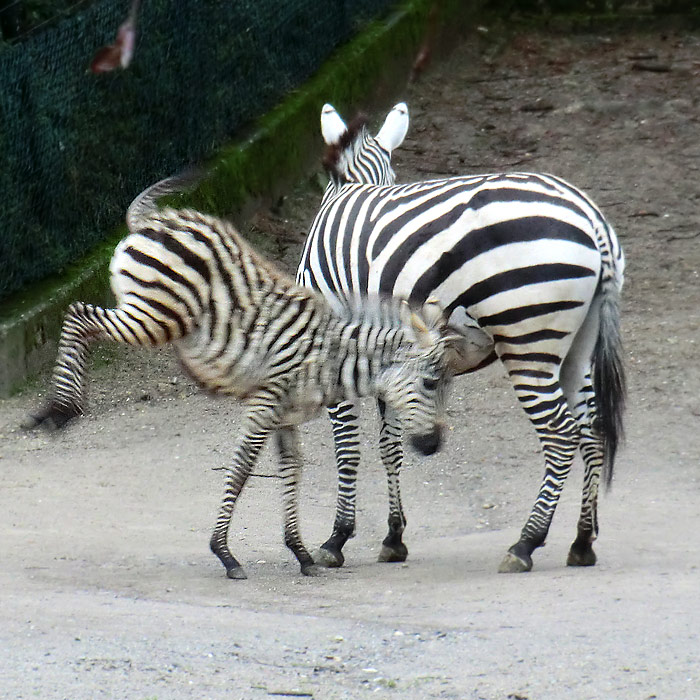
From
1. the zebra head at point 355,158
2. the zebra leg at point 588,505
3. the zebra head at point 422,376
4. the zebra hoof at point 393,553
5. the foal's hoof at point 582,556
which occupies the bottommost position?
the zebra hoof at point 393,553

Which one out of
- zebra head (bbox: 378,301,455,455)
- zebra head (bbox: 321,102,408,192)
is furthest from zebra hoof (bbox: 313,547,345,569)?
zebra head (bbox: 321,102,408,192)

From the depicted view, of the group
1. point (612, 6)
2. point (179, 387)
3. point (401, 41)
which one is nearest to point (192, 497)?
point (179, 387)

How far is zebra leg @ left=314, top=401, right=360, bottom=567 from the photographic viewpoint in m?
6.30

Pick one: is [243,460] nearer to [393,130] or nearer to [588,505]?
[588,505]

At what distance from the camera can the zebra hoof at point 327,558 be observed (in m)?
6.19

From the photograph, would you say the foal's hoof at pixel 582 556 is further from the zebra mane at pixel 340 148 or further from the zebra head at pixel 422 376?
the zebra mane at pixel 340 148

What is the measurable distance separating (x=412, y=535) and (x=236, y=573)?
1439 mm

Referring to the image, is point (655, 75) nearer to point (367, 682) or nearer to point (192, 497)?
point (192, 497)

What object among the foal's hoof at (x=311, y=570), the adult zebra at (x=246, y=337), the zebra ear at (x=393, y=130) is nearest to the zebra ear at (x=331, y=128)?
the zebra ear at (x=393, y=130)

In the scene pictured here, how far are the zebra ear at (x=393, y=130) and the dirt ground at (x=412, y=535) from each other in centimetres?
206

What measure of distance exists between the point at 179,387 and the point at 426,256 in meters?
3.93

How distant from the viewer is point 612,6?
15.6 m

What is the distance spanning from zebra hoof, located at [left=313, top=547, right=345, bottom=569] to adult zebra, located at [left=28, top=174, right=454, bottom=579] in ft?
1.88

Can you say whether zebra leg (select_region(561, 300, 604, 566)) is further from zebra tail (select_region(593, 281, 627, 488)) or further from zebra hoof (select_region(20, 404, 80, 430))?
zebra hoof (select_region(20, 404, 80, 430))
